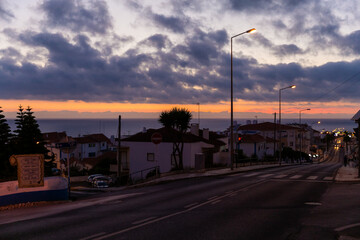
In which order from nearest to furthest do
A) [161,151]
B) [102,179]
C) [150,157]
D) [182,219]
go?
[182,219]
[150,157]
[161,151]
[102,179]

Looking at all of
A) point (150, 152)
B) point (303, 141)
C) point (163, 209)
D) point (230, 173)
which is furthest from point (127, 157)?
point (303, 141)

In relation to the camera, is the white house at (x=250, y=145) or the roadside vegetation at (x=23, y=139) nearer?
the roadside vegetation at (x=23, y=139)

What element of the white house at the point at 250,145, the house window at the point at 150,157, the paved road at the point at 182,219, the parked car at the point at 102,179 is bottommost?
the parked car at the point at 102,179

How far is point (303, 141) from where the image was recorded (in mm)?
123938

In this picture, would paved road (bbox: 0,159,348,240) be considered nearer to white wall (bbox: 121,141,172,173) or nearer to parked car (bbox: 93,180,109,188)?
white wall (bbox: 121,141,172,173)

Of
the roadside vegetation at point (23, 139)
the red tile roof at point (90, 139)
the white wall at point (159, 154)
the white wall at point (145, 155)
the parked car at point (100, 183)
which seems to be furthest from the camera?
the red tile roof at point (90, 139)

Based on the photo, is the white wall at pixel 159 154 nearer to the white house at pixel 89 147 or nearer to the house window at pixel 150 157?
the house window at pixel 150 157

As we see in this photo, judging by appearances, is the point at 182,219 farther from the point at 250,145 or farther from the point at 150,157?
the point at 250,145

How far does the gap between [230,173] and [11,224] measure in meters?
20.4

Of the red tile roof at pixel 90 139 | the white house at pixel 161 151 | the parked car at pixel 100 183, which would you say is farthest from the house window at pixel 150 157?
the red tile roof at pixel 90 139

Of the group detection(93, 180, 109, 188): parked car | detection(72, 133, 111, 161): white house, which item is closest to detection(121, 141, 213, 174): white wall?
detection(93, 180, 109, 188): parked car

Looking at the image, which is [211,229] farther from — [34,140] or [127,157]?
[34,140]

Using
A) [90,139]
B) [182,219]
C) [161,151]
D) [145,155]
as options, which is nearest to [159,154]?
[161,151]

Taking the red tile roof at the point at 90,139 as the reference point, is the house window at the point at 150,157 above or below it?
below
